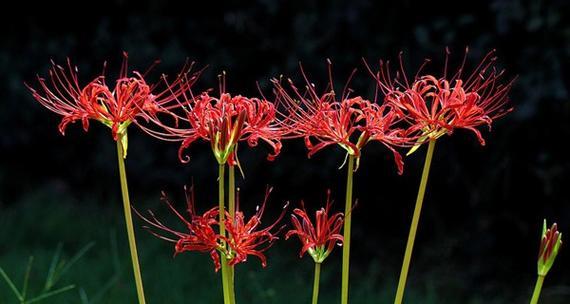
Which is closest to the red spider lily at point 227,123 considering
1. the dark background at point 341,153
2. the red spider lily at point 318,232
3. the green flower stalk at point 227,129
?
the green flower stalk at point 227,129

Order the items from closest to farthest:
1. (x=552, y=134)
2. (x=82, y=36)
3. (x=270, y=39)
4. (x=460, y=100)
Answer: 1. (x=460, y=100)
2. (x=552, y=134)
3. (x=270, y=39)
4. (x=82, y=36)

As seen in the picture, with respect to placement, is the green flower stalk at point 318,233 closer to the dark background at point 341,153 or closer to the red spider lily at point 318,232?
the red spider lily at point 318,232

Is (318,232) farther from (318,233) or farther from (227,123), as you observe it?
(227,123)

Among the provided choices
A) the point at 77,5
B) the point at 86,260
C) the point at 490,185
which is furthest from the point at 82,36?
the point at 490,185

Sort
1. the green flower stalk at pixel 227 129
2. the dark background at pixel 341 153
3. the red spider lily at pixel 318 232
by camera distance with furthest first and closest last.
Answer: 1. the dark background at pixel 341 153
2. the red spider lily at pixel 318 232
3. the green flower stalk at pixel 227 129

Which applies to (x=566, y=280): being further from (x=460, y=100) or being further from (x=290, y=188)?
(x=460, y=100)

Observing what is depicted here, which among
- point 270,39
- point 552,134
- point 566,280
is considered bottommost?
point 566,280

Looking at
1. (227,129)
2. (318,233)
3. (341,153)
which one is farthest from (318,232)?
(341,153)

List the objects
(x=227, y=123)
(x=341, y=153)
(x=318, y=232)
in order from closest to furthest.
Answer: (x=227, y=123) → (x=318, y=232) → (x=341, y=153)
